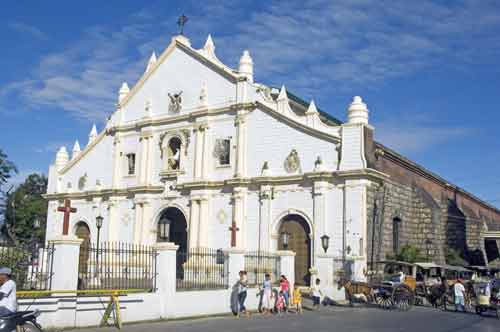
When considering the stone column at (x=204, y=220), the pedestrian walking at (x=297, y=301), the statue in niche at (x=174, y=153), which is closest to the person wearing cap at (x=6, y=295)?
the pedestrian walking at (x=297, y=301)

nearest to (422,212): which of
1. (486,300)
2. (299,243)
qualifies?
(299,243)

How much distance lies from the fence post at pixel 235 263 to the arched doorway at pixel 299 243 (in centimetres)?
775

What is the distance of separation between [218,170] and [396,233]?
9.60 metres

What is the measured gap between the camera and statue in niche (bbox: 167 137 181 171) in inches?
1312

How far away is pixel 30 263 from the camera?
1442cm

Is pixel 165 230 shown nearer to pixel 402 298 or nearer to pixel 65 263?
pixel 402 298

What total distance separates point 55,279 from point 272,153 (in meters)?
16.3

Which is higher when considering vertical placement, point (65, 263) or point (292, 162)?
point (292, 162)

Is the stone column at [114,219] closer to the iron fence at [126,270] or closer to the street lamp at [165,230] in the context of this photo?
the street lamp at [165,230]

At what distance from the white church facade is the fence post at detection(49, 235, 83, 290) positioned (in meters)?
11.9

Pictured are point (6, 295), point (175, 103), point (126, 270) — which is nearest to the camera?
point (6, 295)

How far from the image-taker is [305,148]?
92.5 feet

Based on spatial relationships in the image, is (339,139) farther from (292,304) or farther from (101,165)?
(101,165)

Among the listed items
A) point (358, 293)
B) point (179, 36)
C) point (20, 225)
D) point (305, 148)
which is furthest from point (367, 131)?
point (20, 225)
